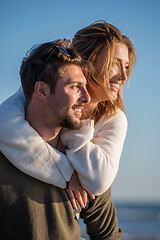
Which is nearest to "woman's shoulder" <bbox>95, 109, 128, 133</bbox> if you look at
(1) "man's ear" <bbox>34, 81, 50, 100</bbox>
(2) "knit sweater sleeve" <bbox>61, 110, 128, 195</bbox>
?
(2) "knit sweater sleeve" <bbox>61, 110, 128, 195</bbox>

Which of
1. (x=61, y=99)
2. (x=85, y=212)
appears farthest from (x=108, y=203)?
(x=61, y=99)

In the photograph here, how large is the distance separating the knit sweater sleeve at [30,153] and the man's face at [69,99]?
0.21m

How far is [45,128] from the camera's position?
2541mm

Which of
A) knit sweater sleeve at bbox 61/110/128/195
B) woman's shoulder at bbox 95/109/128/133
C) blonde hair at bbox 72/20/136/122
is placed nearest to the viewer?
knit sweater sleeve at bbox 61/110/128/195

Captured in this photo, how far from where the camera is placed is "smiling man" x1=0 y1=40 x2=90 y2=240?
7.86 feet

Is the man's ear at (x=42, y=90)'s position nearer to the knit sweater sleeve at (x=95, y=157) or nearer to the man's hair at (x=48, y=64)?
the man's hair at (x=48, y=64)

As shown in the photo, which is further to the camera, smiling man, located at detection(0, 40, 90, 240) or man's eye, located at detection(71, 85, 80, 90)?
man's eye, located at detection(71, 85, 80, 90)

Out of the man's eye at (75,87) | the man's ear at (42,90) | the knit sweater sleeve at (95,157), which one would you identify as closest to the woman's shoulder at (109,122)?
the knit sweater sleeve at (95,157)

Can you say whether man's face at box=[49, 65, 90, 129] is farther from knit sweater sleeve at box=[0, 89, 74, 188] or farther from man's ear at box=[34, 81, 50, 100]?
knit sweater sleeve at box=[0, 89, 74, 188]

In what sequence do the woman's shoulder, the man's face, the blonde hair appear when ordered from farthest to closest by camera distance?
the blonde hair < the woman's shoulder < the man's face

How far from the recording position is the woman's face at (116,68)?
2.91m

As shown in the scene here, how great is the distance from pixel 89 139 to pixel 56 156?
26 centimetres

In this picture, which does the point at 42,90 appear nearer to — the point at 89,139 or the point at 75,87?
the point at 75,87

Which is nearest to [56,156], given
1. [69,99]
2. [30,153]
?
[30,153]
